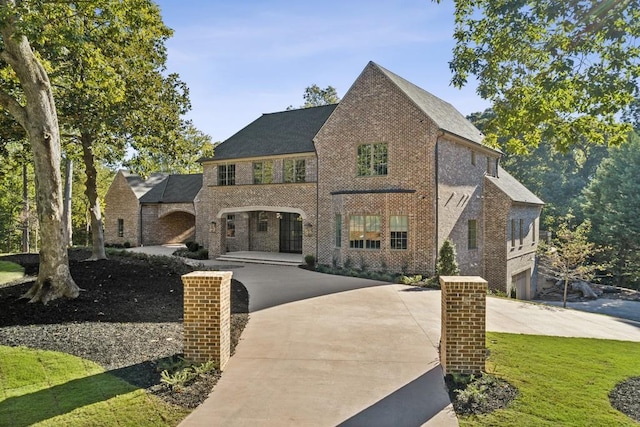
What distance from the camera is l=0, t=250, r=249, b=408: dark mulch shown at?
19.9 feet

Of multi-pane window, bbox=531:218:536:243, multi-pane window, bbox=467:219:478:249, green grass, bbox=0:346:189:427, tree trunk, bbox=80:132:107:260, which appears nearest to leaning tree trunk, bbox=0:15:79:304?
green grass, bbox=0:346:189:427

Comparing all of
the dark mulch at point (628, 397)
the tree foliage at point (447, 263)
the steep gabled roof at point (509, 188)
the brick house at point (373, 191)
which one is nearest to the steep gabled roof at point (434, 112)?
the brick house at point (373, 191)

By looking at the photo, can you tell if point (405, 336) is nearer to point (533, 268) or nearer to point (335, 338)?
point (335, 338)

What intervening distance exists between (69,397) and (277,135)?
753 inches

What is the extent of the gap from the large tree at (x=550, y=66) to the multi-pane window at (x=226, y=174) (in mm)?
15839

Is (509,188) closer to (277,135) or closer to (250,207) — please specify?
(277,135)

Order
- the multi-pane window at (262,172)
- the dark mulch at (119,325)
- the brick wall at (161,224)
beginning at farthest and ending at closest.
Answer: the brick wall at (161,224) → the multi-pane window at (262,172) → the dark mulch at (119,325)

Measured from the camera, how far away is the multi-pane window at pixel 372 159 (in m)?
18.1

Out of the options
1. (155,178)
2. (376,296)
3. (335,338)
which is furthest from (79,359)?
(155,178)

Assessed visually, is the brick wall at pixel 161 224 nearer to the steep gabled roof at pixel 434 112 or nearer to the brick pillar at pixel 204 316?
the steep gabled roof at pixel 434 112

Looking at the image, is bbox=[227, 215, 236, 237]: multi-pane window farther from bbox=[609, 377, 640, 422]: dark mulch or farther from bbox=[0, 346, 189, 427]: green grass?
bbox=[609, 377, 640, 422]: dark mulch

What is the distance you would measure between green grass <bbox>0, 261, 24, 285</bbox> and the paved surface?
954cm

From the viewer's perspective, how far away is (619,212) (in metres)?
28.4

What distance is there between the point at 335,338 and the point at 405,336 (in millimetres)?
1464
